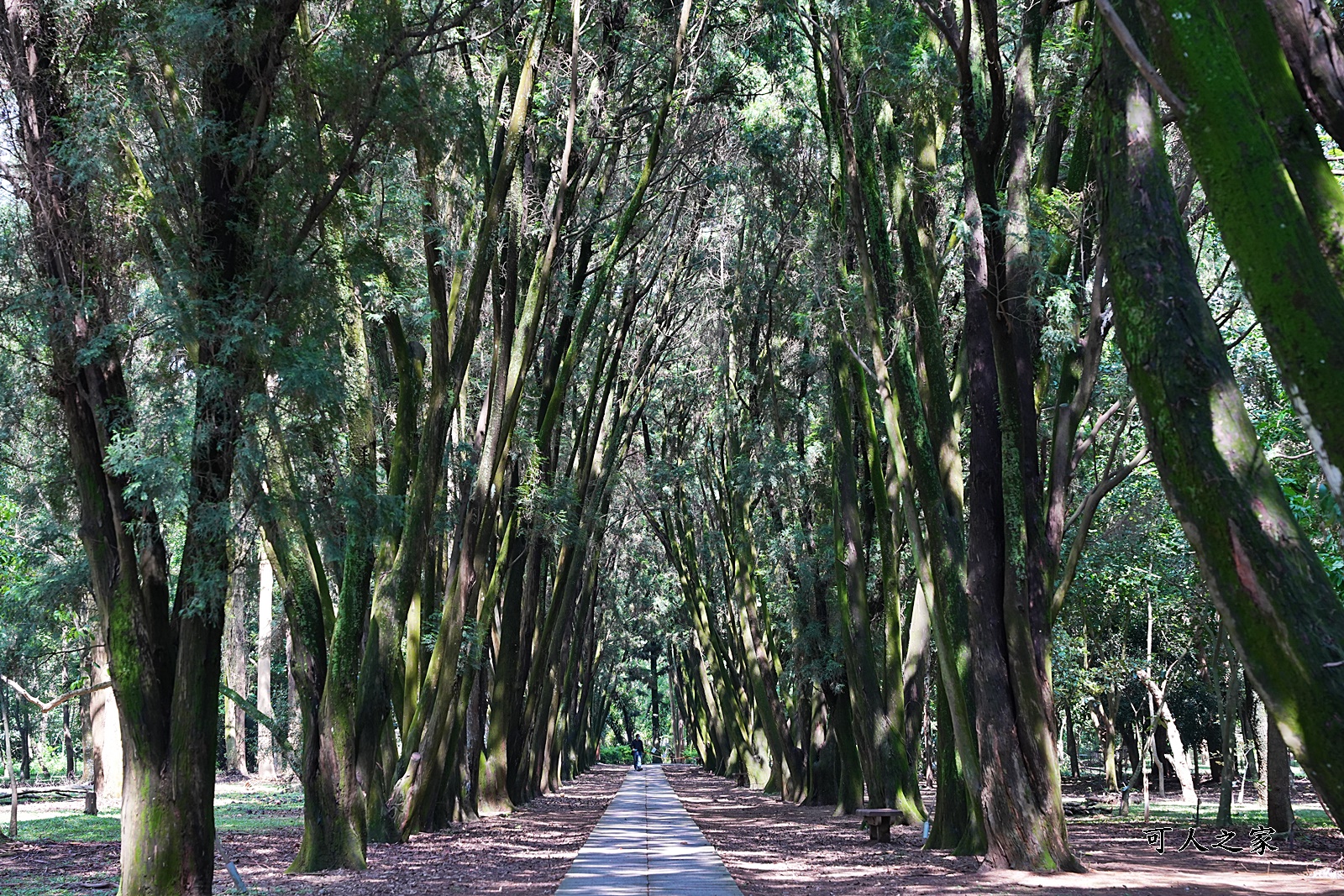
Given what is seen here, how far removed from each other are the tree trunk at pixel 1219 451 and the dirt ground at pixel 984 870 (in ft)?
18.7

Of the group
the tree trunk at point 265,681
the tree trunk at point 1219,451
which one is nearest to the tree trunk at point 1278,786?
the tree trunk at point 1219,451

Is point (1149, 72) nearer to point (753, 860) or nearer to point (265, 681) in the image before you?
point (753, 860)

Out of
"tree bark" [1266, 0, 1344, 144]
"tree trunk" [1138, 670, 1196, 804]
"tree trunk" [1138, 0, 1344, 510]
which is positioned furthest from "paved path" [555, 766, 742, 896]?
"tree trunk" [1138, 670, 1196, 804]

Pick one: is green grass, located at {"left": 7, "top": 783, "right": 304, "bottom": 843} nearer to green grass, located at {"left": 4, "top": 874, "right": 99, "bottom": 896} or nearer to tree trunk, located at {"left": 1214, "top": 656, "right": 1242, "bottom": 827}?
green grass, located at {"left": 4, "top": 874, "right": 99, "bottom": 896}

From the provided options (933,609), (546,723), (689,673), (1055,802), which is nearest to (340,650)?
(933,609)

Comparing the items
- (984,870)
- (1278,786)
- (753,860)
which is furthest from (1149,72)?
(1278,786)

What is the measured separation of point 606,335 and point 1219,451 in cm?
1703

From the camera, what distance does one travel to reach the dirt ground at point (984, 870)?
31.5 feet

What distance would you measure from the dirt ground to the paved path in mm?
356

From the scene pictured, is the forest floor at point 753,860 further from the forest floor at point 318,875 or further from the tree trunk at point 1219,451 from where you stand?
the tree trunk at point 1219,451

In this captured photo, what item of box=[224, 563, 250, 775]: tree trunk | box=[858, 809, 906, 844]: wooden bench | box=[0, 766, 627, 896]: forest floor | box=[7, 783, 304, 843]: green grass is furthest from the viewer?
box=[224, 563, 250, 775]: tree trunk

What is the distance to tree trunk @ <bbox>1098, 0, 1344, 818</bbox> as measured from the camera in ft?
12.0

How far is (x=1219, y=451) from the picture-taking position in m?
4.02

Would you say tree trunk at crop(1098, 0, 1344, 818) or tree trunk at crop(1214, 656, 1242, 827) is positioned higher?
tree trunk at crop(1098, 0, 1344, 818)
